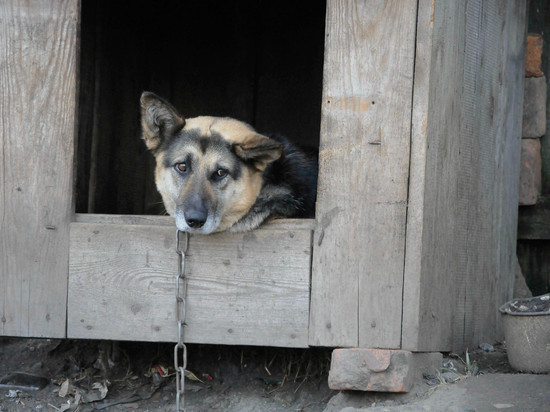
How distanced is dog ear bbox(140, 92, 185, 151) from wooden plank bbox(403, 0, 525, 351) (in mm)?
1356

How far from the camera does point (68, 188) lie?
409cm

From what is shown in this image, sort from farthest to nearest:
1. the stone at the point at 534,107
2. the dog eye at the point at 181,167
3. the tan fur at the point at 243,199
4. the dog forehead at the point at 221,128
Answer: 1. the stone at the point at 534,107
2. the dog forehead at the point at 221,128
3. the dog eye at the point at 181,167
4. the tan fur at the point at 243,199

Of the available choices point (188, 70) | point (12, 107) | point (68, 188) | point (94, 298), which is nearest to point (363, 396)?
point (94, 298)

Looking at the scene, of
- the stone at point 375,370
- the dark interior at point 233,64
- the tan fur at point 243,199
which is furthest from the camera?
the dark interior at point 233,64

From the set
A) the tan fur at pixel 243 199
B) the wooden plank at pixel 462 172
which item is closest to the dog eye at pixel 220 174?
the tan fur at pixel 243 199

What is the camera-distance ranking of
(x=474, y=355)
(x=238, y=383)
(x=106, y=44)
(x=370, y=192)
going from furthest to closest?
(x=106, y=44), (x=238, y=383), (x=474, y=355), (x=370, y=192)

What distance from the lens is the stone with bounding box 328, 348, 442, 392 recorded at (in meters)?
3.72

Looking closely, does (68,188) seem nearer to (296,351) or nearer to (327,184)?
(327,184)

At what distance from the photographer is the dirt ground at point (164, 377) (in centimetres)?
461

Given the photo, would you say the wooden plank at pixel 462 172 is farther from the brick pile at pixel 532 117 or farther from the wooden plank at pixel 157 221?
the wooden plank at pixel 157 221

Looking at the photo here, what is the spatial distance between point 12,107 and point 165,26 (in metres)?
2.40

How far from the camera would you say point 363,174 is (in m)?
3.80

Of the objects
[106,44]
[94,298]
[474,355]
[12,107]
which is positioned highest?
[106,44]

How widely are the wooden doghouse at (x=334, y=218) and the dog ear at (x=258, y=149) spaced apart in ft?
1.18
